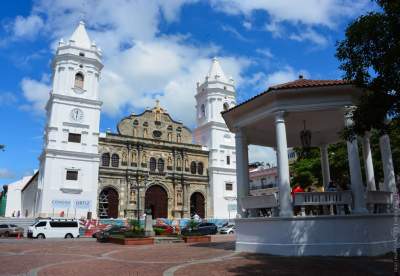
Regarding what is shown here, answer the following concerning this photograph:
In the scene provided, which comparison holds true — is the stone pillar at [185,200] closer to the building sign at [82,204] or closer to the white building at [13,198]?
the building sign at [82,204]

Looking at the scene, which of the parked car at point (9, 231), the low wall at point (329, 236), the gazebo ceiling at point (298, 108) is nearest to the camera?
the low wall at point (329, 236)

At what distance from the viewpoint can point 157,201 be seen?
155ft

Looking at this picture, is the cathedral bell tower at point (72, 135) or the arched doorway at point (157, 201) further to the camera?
the arched doorway at point (157, 201)

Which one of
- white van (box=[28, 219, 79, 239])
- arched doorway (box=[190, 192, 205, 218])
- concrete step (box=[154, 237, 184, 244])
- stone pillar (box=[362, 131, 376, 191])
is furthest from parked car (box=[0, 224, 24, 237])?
stone pillar (box=[362, 131, 376, 191])

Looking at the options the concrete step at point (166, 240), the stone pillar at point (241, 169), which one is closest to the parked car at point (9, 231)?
the concrete step at point (166, 240)

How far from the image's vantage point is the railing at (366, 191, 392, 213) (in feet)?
42.8

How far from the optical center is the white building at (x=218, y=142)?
51.1 m

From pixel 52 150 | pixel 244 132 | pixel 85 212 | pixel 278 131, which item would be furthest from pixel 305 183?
pixel 52 150

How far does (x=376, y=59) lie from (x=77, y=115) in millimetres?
38271

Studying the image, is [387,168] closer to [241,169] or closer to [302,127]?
[302,127]

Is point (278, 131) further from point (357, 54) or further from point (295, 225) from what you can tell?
point (357, 54)

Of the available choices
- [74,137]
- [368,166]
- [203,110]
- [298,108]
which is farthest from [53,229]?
[203,110]

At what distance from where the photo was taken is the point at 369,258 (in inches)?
449

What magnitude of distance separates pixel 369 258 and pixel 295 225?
7.93 feet
